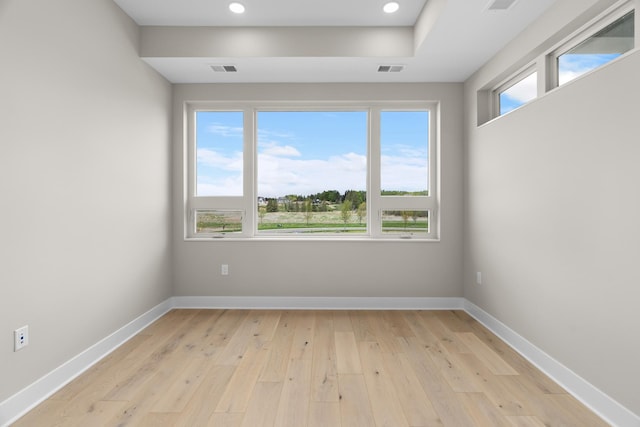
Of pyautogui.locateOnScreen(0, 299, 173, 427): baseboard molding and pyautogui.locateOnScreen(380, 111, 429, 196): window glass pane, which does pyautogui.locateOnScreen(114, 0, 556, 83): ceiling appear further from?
pyautogui.locateOnScreen(0, 299, 173, 427): baseboard molding

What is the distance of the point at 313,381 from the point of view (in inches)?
86.7

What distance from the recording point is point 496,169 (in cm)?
301

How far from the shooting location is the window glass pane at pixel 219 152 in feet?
12.6

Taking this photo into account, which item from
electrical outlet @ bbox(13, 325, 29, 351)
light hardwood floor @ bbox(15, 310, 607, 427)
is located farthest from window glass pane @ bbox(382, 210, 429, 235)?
electrical outlet @ bbox(13, 325, 29, 351)

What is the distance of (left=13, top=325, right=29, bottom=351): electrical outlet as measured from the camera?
5.99 feet

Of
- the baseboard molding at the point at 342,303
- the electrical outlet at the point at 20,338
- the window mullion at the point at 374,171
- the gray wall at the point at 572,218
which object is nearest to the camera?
the gray wall at the point at 572,218

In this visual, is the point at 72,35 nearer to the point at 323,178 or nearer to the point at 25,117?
the point at 25,117

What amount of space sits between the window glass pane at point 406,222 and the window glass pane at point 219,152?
1.76m

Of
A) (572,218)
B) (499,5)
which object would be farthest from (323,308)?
(499,5)

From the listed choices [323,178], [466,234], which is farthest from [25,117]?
[466,234]

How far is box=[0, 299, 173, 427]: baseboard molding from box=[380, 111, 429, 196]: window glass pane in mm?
2888

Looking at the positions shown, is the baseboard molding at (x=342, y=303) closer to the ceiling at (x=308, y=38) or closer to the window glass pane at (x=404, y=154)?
the window glass pane at (x=404, y=154)

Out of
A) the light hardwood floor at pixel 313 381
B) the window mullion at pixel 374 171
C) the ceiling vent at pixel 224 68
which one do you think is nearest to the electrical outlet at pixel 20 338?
the light hardwood floor at pixel 313 381

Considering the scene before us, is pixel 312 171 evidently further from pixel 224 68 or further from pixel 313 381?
pixel 313 381
